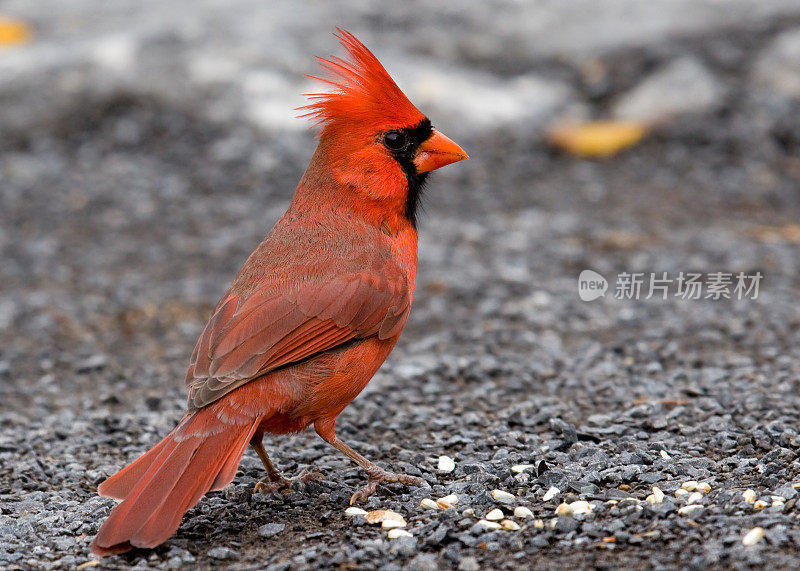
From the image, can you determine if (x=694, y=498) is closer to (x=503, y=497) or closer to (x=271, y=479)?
(x=503, y=497)

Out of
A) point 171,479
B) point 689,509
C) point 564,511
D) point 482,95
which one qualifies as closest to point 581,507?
point 564,511

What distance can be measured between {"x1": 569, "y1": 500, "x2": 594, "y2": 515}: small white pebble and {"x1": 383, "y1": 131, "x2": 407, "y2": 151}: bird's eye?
1.46 meters

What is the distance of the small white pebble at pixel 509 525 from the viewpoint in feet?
9.84

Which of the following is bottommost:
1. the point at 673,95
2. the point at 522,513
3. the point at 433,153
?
the point at 522,513

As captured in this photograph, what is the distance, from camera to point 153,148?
790 centimetres

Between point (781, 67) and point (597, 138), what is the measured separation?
1647 millimetres

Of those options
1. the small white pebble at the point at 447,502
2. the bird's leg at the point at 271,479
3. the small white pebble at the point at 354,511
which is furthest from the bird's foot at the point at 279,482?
the small white pebble at the point at 447,502

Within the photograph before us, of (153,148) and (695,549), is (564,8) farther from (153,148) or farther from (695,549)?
(695,549)

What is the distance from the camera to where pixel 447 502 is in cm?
325

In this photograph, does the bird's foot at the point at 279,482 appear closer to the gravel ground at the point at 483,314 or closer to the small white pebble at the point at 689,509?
the gravel ground at the point at 483,314

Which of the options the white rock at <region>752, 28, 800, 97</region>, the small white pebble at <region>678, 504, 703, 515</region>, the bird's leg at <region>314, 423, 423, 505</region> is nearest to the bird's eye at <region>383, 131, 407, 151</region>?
the bird's leg at <region>314, 423, 423, 505</region>

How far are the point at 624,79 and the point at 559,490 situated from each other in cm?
569

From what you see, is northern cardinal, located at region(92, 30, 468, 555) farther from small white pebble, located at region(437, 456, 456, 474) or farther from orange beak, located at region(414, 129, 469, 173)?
small white pebble, located at region(437, 456, 456, 474)

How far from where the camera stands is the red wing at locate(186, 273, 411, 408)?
10.5ft
